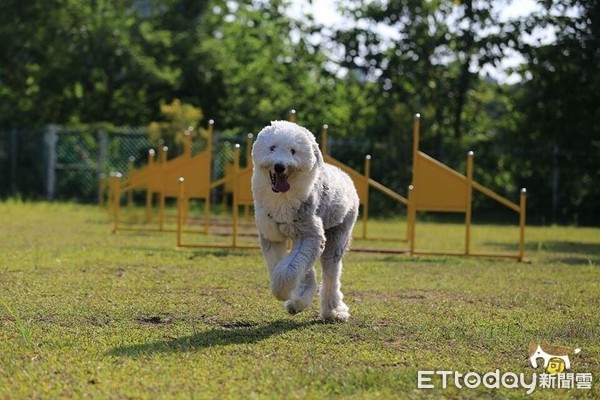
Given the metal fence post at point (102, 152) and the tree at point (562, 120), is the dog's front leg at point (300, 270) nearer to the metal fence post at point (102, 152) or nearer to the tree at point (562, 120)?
the tree at point (562, 120)

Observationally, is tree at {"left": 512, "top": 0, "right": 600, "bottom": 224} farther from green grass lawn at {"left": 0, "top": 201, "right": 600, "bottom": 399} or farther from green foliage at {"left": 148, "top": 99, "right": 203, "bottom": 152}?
green grass lawn at {"left": 0, "top": 201, "right": 600, "bottom": 399}

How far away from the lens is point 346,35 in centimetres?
2575

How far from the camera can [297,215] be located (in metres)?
7.00

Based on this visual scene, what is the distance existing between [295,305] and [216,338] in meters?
0.83

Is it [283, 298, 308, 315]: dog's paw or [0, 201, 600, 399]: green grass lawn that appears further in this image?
[283, 298, 308, 315]: dog's paw

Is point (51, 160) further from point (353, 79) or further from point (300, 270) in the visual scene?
point (300, 270)

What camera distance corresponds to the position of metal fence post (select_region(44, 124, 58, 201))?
83.6ft

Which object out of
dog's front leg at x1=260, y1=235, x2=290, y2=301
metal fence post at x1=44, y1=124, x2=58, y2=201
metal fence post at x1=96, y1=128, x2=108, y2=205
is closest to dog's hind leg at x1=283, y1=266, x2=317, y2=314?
dog's front leg at x1=260, y1=235, x2=290, y2=301

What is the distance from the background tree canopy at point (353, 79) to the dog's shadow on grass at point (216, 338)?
15872mm

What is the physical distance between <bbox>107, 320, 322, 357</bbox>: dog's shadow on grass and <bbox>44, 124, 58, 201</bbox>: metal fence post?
759 inches

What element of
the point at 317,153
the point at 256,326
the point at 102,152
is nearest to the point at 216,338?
the point at 256,326

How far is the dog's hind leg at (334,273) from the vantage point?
23.8 ft

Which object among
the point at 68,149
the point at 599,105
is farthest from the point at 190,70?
the point at 599,105

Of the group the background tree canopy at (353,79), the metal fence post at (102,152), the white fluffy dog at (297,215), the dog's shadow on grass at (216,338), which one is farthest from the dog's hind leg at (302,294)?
the metal fence post at (102,152)
